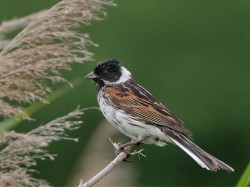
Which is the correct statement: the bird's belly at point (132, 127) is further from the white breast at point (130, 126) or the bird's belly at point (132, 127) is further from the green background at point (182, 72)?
the green background at point (182, 72)

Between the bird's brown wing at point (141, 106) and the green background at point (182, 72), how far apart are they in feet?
19.8

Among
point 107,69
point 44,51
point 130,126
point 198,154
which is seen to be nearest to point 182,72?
point 107,69

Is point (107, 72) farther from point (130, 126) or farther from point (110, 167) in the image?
point (110, 167)

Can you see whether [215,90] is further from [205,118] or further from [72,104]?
[72,104]

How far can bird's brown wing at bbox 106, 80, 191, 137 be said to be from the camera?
4543 mm

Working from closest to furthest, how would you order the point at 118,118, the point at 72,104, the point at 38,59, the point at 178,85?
the point at 38,59 → the point at 118,118 → the point at 72,104 → the point at 178,85

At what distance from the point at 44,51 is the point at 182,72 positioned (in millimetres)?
8285

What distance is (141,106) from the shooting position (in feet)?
15.6

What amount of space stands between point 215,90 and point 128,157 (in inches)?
347

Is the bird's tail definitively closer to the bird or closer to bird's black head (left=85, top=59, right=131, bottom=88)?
the bird

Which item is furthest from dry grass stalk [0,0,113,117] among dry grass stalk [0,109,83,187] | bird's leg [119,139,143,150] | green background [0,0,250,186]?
green background [0,0,250,186]

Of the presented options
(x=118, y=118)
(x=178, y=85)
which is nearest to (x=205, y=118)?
(x=178, y=85)

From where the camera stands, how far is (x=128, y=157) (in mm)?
3924

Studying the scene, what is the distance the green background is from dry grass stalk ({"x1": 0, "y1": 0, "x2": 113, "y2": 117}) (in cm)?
697
